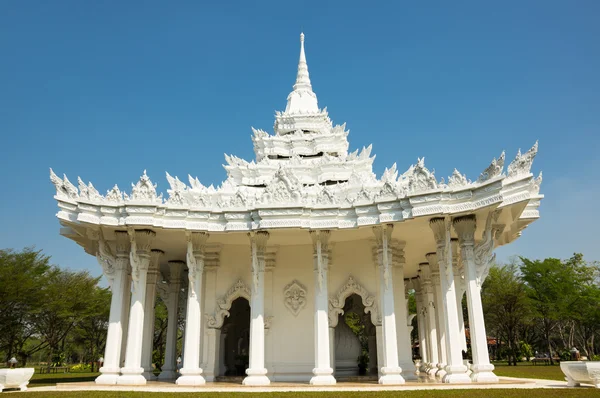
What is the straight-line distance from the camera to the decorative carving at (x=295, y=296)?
1977 cm

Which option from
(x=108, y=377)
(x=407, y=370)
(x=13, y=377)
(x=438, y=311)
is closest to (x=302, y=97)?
(x=438, y=311)

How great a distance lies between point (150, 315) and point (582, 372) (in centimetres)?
1521

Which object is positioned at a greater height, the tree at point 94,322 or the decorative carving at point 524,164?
the decorative carving at point 524,164

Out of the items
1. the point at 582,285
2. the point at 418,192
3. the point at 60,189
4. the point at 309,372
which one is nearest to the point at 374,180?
the point at 418,192

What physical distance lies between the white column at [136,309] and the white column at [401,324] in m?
9.41

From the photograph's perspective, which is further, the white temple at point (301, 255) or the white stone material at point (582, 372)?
the white temple at point (301, 255)

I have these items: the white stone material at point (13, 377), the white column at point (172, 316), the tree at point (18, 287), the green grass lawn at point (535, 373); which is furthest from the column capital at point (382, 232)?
the tree at point (18, 287)

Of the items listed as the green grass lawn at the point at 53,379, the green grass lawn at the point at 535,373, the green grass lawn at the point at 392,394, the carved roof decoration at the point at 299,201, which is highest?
the carved roof decoration at the point at 299,201

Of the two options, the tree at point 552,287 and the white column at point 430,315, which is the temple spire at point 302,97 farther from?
the tree at point 552,287

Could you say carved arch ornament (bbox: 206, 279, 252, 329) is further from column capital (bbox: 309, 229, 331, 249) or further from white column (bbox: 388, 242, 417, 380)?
white column (bbox: 388, 242, 417, 380)

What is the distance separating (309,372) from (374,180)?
27.7 feet

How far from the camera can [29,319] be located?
35750 mm

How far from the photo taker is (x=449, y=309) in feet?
51.3

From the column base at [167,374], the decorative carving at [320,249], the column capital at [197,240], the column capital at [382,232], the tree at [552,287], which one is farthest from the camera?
the tree at [552,287]
